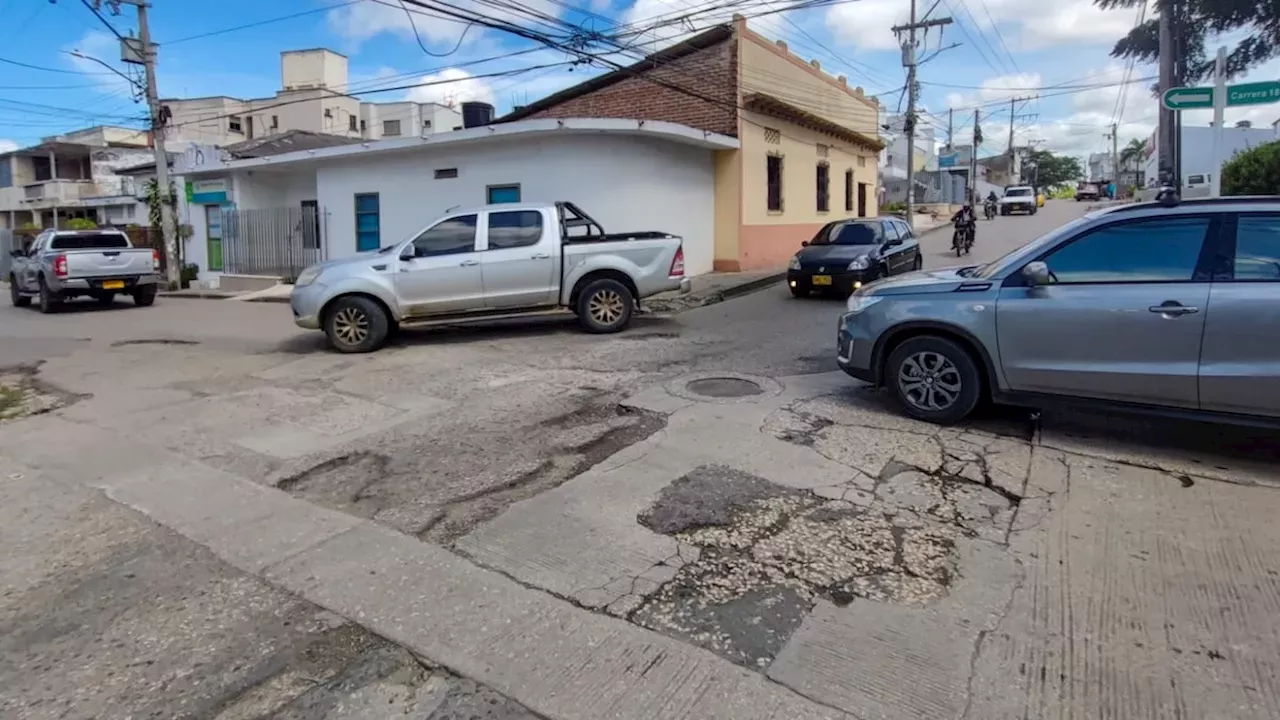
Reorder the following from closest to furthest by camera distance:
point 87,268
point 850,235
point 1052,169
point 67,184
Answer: point 850,235 → point 87,268 → point 67,184 → point 1052,169

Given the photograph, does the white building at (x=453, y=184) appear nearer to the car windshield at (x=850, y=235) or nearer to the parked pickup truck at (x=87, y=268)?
the car windshield at (x=850, y=235)

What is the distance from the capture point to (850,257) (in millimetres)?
13758

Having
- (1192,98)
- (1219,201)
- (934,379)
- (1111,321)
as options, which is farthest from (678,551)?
(1192,98)

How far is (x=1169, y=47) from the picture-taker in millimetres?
13148

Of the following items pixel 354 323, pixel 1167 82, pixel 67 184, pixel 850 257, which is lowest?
pixel 354 323

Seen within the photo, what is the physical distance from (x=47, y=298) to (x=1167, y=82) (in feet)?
72.6

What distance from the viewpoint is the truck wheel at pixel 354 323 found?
9.96 metres

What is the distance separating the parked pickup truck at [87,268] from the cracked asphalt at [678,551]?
10658mm

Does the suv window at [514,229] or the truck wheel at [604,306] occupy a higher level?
the suv window at [514,229]

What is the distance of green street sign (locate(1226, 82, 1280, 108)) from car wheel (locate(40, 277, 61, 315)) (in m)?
21.0

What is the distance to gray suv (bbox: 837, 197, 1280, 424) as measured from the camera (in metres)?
4.91

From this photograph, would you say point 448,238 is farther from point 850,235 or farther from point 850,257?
point 850,235

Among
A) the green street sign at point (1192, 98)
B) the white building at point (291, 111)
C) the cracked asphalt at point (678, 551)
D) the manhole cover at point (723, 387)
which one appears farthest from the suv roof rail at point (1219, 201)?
the white building at point (291, 111)

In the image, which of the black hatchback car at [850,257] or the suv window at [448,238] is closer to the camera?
the suv window at [448,238]
